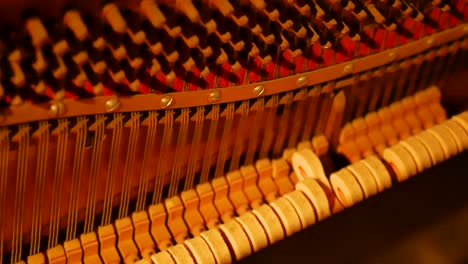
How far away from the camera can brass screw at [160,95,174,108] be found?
1378mm

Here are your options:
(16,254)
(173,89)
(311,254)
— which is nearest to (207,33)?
(173,89)

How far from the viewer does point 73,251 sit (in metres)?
1.51

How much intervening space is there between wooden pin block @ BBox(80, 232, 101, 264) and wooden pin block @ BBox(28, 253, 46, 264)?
10cm

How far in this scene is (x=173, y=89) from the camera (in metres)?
1.39

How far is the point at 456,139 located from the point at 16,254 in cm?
125

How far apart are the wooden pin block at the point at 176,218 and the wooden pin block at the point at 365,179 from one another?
476 millimetres

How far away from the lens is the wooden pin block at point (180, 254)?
145 cm

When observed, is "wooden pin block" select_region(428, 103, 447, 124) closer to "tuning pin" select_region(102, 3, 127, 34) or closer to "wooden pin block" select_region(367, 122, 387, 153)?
"wooden pin block" select_region(367, 122, 387, 153)

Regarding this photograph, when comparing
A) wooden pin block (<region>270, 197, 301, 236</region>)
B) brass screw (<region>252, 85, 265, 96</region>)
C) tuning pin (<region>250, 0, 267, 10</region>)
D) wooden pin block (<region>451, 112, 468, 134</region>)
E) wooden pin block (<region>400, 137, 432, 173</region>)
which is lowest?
wooden pin block (<region>270, 197, 301, 236</region>)

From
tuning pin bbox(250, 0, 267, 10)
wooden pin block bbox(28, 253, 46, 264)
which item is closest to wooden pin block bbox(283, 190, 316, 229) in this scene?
tuning pin bbox(250, 0, 267, 10)

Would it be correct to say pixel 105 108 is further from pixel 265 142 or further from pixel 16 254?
pixel 265 142

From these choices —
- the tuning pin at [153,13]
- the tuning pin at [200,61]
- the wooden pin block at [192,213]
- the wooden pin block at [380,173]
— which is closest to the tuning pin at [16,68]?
the tuning pin at [153,13]

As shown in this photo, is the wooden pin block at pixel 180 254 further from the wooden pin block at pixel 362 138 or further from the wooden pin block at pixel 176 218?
the wooden pin block at pixel 362 138

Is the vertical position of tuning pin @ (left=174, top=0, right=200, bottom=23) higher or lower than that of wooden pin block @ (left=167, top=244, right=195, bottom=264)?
higher
